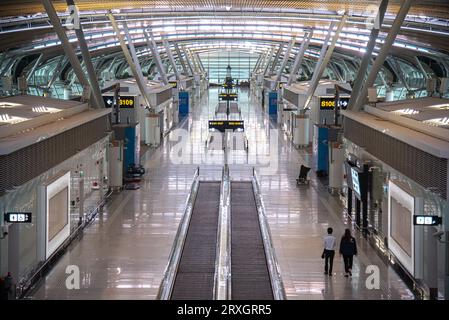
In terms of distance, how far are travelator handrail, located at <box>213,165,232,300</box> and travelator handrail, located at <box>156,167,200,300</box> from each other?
0.85m

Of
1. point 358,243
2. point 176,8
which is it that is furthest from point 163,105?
point 358,243

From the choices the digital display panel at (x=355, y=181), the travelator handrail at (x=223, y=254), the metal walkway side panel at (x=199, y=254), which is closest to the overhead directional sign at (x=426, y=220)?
the travelator handrail at (x=223, y=254)

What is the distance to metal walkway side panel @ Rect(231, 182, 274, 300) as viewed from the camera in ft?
50.8

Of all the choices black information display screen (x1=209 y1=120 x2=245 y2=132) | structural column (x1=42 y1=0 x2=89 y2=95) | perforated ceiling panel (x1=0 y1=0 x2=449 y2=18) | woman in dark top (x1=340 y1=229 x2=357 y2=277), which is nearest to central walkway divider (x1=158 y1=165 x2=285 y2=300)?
woman in dark top (x1=340 y1=229 x2=357 y2=277)

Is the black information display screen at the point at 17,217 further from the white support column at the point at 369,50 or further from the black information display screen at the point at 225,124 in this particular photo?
the black information display screen at the point at 225,124

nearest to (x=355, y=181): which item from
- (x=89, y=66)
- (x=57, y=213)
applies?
(x=57, y=213)

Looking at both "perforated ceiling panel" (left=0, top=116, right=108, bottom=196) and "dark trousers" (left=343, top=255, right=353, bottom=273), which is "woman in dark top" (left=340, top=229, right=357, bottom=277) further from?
"perforated ceiling panel" (left=0, top=116, right=108, bottom=196)

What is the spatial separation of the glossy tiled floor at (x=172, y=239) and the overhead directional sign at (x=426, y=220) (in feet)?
5.72

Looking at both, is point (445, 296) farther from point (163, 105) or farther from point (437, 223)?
point (163, 105)

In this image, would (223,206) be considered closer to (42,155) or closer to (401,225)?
(42,155)

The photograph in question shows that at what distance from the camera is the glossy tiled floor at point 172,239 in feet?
49.8

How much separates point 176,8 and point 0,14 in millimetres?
9907

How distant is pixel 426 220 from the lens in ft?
44.9

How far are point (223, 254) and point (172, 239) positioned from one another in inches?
116
